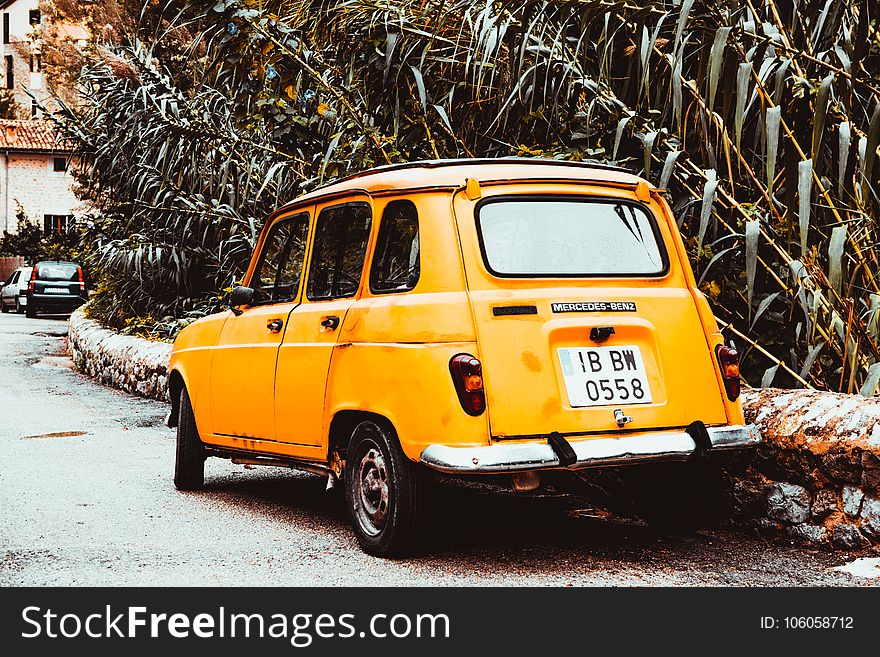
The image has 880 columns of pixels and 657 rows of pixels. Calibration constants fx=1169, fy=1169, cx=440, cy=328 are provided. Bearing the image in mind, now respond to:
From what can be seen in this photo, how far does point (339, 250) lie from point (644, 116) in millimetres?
2423

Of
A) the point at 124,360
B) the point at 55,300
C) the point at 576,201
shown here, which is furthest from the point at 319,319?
the point at 55,300

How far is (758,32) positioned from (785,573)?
305 cm

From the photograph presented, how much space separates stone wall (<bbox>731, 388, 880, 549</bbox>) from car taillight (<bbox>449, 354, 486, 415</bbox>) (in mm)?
1720

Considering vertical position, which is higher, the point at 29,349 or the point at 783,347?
the point at 783,347

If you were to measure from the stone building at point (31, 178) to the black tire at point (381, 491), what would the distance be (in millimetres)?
56607

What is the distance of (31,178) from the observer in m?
60.6

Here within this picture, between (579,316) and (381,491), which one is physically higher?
(579,316)

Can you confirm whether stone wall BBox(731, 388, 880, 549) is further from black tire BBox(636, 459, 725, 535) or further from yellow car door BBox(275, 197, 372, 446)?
yellow car door BBox(275, 197, 372, 446)

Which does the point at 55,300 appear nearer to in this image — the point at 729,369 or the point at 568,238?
the point at 568,238

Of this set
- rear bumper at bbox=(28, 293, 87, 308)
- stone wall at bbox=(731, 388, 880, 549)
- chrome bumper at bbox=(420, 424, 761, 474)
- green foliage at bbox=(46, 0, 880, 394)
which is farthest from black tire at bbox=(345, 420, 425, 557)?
rear bumper at bbox=(28, 293, 87, 308)
